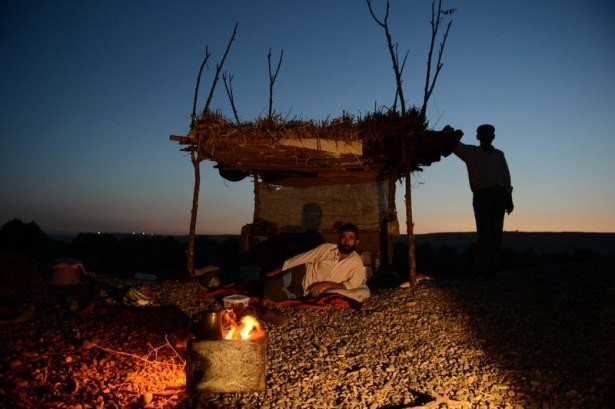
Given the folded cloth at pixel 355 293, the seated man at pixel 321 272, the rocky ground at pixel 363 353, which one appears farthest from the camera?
the seated man at pixel 321 272

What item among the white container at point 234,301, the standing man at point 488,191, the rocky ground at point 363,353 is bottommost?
the rocky ground at point 363,353

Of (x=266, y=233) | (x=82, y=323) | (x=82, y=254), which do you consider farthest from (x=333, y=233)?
(x=82, y=254)

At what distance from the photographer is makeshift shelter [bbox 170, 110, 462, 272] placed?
6.73 metres

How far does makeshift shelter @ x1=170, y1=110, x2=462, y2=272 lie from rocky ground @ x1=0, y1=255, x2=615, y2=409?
2.54m

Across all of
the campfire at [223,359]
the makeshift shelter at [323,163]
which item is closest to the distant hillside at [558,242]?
the makeshift shelter at [323,163]

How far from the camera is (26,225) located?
12539 millimetres

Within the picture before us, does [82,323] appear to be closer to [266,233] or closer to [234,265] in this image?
[266,233]

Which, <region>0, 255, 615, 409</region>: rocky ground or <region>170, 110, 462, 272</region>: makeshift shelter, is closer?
<region>0, 255, 615, 409</region>: rocky ground

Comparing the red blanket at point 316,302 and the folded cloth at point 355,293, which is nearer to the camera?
the red blanket at point 316,302

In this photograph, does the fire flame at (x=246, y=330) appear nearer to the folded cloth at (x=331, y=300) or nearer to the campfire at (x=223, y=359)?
the campfire at (x=223, y=359)

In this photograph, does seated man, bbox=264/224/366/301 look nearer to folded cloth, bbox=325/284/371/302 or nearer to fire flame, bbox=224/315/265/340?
folded cloth, bbox=325/284/371/302

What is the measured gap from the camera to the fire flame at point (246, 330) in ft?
9.55

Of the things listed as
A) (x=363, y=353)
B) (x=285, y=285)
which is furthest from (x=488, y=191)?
(x=363, y=353)

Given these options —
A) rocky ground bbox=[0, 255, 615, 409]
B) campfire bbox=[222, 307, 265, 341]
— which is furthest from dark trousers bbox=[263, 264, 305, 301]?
campfire bbox=[222, 307, 265, 341]
